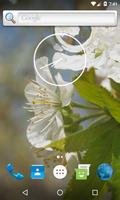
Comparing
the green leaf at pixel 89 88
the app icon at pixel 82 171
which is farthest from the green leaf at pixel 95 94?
the app icon at pixel 82 171

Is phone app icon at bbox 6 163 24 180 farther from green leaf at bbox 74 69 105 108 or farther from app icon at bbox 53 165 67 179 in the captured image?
green leaf at bbox 74 69 105 108

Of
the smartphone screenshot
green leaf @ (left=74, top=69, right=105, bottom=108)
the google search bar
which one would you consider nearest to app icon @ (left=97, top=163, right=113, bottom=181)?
the smartphone screenshot

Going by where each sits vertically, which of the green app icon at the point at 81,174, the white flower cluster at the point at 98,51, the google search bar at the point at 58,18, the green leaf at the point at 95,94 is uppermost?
the google search bar at the point at 58,18

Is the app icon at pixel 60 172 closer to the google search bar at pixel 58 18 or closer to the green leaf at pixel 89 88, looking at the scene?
the green leaf at pixel 89 88

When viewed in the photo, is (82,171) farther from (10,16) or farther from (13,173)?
(10,16)

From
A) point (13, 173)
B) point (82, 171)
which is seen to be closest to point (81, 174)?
→ point (82, 171)

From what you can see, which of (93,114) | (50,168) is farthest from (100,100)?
(50,168)

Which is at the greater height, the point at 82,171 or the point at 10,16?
the point at 10,16
